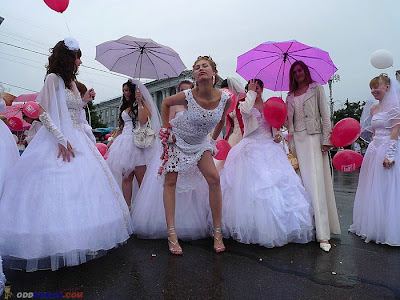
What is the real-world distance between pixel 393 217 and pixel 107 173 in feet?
10.9

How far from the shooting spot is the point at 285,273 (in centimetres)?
256

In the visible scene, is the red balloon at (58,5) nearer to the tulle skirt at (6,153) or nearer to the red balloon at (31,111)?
the tulle skirt at (6,153)

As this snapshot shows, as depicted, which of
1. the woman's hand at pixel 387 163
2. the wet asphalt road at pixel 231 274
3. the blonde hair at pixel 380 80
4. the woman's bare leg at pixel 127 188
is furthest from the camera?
the woman's bare leg at pixel 127 188

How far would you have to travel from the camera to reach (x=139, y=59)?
4820 millimetres

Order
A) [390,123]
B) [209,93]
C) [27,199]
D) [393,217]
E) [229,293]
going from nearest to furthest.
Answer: [229,293], [27,199], [209,93], [393,217], [390,123]

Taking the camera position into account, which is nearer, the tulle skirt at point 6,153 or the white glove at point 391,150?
the tulle skirt at point 6,153

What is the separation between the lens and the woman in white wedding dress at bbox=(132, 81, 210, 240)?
3527 millimetres

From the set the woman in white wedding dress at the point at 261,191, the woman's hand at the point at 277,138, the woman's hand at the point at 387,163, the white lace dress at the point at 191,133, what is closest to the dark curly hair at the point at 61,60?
the white lace dress at the point at 191,133

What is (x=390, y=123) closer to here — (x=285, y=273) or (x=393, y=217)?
(x=393, y=217)

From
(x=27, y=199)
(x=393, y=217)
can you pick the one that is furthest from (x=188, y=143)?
(x=393, y=217)

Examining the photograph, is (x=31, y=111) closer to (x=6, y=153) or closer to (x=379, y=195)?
(x=6, y=153)

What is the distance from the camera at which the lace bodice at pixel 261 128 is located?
12.8 feet

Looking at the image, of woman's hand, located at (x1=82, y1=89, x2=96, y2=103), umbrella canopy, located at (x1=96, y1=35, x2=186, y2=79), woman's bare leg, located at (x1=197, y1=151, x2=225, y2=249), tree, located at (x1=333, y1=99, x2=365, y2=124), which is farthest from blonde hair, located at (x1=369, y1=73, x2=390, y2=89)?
tree, located at (x1=333, y1=99, x2=365, y2=124)

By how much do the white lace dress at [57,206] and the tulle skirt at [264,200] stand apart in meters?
1.25
